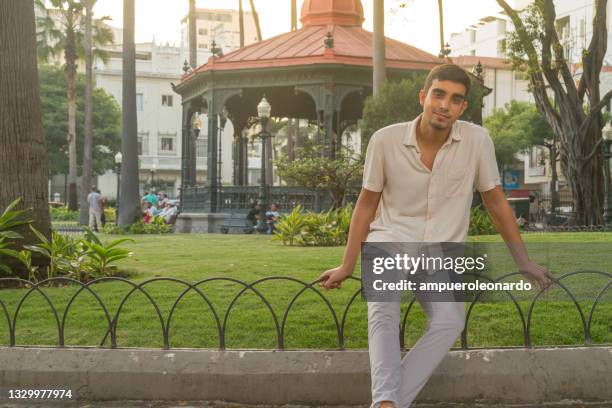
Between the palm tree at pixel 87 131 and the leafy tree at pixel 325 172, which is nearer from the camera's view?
the leafy tree at pixel 325 172

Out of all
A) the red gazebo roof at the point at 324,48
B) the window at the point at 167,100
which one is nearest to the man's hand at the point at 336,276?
the red gazebo roof at the point at 324,48

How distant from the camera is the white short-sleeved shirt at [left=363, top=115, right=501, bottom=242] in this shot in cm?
371

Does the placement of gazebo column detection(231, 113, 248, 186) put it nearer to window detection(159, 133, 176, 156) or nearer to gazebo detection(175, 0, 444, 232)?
gazebo detection(175, 0, 444, 232)

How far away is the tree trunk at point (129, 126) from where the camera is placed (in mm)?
22844

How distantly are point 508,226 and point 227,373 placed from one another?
6.30 ft

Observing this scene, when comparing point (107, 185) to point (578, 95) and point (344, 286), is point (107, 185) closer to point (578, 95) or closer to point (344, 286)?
point (578, 95)

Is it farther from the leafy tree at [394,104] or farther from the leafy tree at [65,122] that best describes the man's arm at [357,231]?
the leafy tree at [65,122]

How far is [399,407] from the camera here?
3.50m

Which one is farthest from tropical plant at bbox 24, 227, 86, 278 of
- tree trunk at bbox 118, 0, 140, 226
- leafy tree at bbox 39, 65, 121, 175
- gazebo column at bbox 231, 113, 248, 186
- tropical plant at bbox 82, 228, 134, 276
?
leafy tree at bbox 39, 65, 121, 175

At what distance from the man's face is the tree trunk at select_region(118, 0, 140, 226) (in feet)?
64.7

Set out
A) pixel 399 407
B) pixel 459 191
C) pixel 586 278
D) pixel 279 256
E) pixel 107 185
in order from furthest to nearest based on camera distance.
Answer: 1. pixel 107 185
2. pixel 279 256
3. pixel 586 278
4. pixel 459 191
5. pixel 399 407

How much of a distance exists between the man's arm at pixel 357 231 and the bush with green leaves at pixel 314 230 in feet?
31.0

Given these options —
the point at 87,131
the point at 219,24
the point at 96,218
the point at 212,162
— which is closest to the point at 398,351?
the point at 212,162

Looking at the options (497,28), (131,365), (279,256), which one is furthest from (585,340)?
(497,28)
